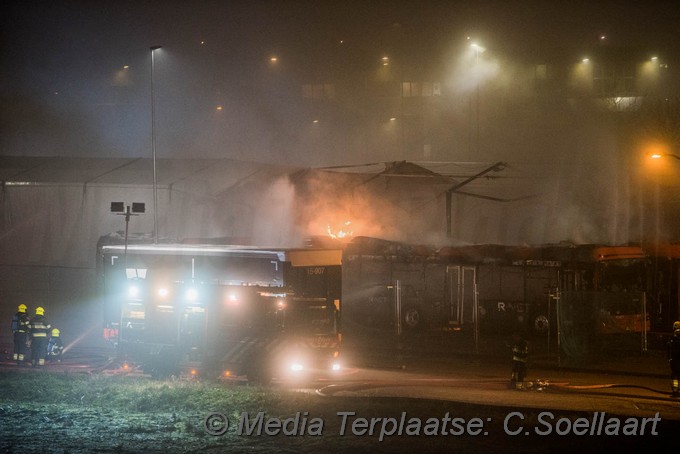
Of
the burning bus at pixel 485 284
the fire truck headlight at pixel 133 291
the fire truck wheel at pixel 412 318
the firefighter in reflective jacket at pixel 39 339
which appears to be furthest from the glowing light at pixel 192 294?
the fire truck wheel at pixel 412 318

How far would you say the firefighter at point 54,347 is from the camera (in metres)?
18.8

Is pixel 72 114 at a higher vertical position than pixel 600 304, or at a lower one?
higher

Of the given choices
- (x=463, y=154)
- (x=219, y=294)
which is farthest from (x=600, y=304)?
(x=463, y=154)

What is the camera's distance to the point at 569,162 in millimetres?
40281

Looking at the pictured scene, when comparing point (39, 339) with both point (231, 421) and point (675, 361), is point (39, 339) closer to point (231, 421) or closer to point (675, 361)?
point (231, 421)

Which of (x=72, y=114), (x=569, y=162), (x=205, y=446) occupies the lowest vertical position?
(x=205, y=446)

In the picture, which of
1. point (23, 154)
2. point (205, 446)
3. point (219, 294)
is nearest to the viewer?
point (205, 446)

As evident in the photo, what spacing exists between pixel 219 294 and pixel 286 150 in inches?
1187

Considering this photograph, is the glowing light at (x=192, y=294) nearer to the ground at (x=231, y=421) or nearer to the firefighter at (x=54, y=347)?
the ground at (x=231, y=421)

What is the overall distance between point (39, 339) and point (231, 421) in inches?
348

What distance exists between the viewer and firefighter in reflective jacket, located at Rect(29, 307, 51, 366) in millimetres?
18078

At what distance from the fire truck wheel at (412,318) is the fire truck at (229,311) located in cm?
1100

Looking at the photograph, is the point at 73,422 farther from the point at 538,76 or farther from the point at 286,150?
→ the point at 538,76

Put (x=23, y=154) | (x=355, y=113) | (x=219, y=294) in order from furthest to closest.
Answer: (x=355, y=113), (x=23, y=154), (x=219, y=294)
